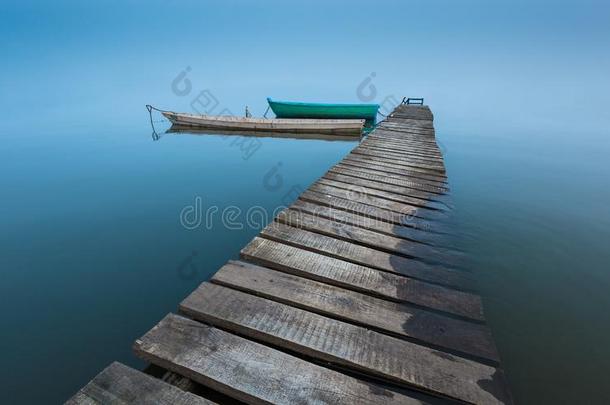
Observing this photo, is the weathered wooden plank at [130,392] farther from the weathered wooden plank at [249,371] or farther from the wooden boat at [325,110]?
the wooden boat at [325,110]

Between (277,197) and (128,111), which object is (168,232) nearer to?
(277,197)

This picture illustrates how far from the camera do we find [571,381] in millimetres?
3354

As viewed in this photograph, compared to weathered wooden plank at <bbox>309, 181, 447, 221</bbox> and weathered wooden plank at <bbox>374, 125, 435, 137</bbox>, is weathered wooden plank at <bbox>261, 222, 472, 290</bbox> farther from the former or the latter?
weathered wooden plank at <bbox>374, 125, 435, 137</bbox>

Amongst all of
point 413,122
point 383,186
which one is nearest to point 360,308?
point 383,186

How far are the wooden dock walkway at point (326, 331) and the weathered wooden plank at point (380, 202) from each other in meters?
0.80

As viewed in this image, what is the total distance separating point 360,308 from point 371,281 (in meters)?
0.49

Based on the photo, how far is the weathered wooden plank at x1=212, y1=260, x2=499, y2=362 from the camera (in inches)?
103

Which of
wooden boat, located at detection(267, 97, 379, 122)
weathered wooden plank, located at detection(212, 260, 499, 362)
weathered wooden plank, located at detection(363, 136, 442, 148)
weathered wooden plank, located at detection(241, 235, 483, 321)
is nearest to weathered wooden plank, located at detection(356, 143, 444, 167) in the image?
weathered wooden plank, located at detection(363, 136, 442, 148)

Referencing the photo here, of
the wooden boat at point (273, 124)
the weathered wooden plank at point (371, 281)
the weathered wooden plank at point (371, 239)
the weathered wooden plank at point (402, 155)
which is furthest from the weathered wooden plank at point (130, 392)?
the wooden boat at point (273, 124)

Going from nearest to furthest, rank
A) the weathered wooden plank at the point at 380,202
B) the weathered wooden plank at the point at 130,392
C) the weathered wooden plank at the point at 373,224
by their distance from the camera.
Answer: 1. the weathered wooden plank at the point at 130,392
2. the weathered wooden plank at the point at 373,224
3. the weathered wooden plank at the point at 380,202

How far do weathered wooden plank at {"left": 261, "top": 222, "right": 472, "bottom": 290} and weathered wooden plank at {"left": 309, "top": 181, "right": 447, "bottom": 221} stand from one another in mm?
1509

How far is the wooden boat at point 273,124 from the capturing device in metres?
18.2

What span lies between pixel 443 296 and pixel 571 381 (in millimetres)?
1825

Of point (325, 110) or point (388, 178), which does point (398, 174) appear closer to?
point (388, 178)
